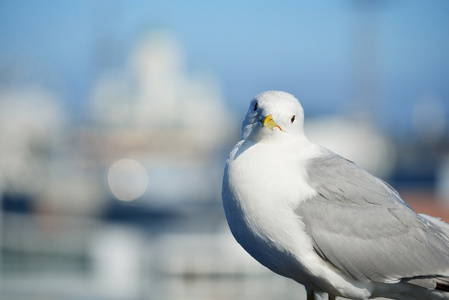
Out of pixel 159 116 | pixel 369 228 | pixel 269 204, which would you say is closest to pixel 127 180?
pixel 159 116

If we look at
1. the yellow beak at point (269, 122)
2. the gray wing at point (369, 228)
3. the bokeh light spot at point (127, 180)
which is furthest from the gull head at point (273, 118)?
the bokeh light spot at point (127, 180)

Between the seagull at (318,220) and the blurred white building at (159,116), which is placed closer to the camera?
the seagull at (318,220)

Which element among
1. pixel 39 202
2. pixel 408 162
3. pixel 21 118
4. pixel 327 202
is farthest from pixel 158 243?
pixel 327 202

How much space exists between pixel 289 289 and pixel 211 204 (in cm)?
1398

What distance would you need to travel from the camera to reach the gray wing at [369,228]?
3418mm

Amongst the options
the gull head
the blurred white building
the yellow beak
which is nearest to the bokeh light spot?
the blurred white building

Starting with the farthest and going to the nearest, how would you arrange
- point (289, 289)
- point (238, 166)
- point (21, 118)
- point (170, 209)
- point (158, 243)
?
1. point (21, 118)
2. point (170, 209)
3. point (158, 243)
4. point (289, 289)
5. point (238, 166)

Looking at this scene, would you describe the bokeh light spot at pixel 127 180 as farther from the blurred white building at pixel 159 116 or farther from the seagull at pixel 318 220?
the seagull at pixel 318 220

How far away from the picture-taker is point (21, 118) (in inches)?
2584

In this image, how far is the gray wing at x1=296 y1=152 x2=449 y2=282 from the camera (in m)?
3.42

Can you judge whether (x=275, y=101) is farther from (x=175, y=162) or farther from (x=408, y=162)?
(x=175, y=162)

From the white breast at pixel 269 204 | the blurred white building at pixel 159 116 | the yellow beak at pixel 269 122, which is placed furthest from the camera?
the blurred white building at pixel 159 116

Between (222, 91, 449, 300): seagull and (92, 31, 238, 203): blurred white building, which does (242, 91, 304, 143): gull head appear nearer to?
(222, 91, 449, 300): seagull

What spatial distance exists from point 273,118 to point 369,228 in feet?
1.97
